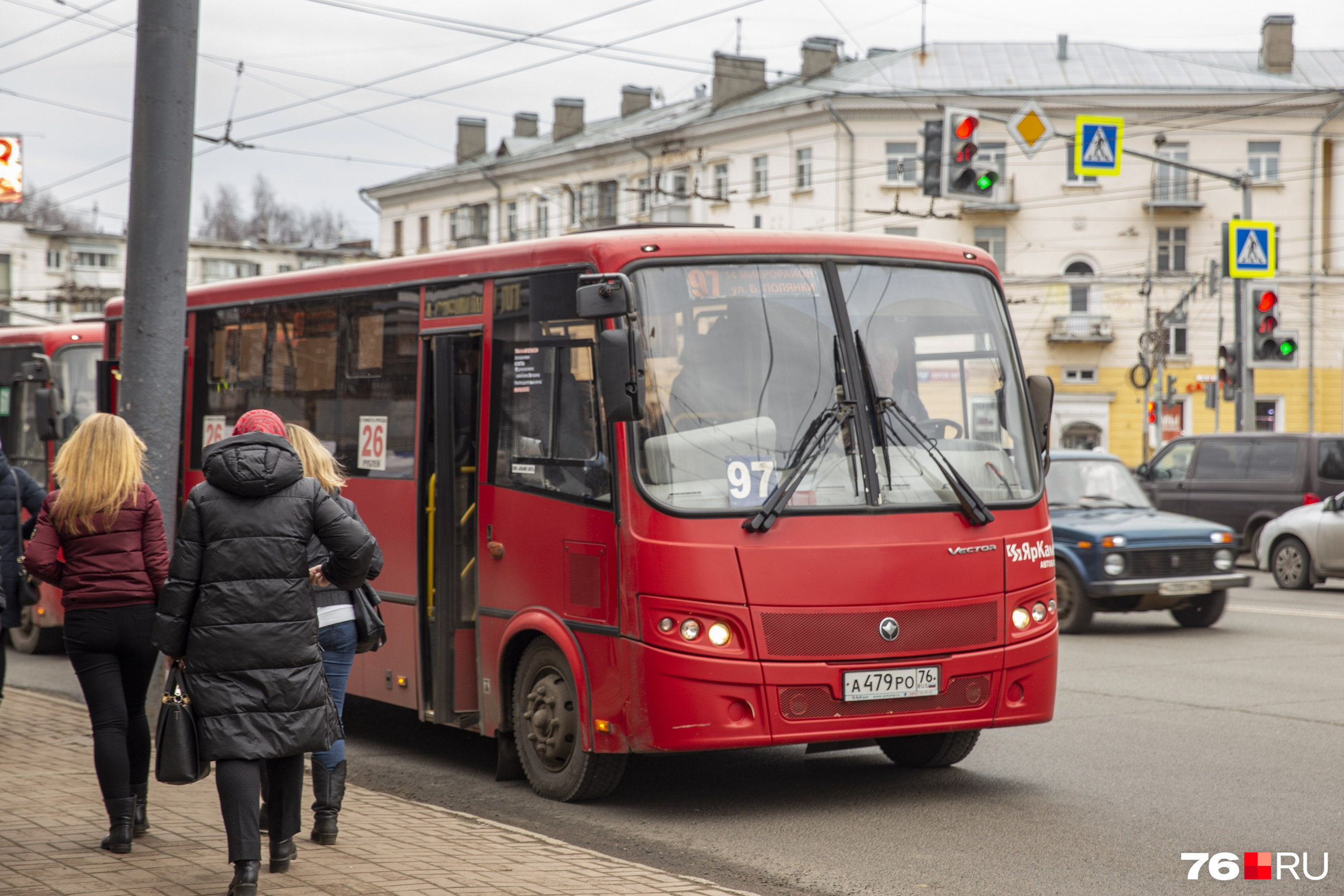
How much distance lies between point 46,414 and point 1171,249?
166 ft

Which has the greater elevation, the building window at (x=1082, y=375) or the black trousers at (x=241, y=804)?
the building window at (x=1082, y=375)

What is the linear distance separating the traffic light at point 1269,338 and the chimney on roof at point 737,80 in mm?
37175

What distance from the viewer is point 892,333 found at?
7777mm

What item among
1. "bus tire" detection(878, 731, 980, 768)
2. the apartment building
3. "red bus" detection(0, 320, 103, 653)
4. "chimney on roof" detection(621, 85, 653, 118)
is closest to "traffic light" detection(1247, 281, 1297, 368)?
"red bus" detection(0, 320, 103, 653)

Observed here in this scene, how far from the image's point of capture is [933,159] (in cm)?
1978

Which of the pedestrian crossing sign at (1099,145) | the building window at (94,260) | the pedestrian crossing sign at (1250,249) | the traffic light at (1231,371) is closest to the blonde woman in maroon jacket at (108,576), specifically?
the pedestrian crossing sign at (1099,145)

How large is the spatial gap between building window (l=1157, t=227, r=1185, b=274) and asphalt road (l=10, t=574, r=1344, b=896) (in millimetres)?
48934

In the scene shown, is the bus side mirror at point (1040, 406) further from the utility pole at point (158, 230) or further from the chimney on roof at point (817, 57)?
the chimney on roof at point (817, 57)

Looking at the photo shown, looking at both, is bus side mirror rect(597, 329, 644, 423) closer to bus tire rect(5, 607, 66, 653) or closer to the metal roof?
bus tire rect(5, 607, 66, 653)

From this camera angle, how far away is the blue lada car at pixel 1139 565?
14656 millimetres

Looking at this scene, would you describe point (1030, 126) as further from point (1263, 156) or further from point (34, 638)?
point (1263, 156)

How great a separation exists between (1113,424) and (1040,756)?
51481 millimetres

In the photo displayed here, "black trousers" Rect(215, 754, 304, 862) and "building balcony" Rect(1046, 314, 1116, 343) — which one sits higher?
"building balcony" Rect(1046, 314, 1116, 343)

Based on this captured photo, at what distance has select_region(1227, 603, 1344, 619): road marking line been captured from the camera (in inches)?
655
